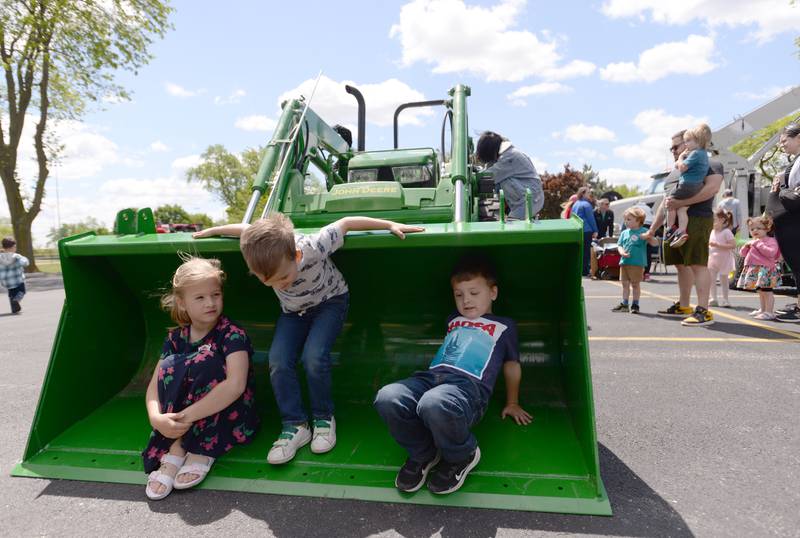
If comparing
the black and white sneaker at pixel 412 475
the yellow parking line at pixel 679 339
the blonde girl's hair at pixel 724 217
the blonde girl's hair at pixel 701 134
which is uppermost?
the blonde girl's hair at pixel 701 134

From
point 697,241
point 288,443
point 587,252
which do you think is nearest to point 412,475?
point 288,443

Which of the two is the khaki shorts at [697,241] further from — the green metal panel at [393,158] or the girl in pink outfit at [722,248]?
the green metal panel at [393,158]

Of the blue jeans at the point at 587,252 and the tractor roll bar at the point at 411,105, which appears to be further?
the blue jeans at the point at 587,252

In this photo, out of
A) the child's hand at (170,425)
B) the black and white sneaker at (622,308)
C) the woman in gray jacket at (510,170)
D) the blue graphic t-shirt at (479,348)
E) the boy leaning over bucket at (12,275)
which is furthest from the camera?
the boy leaning over bucket at (12,275)

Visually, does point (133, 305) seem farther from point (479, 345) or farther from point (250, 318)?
point (479, 345)

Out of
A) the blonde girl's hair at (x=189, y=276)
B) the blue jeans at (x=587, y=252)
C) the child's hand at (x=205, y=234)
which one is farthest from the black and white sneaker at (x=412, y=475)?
the blue jeans at (x=587, y=252)

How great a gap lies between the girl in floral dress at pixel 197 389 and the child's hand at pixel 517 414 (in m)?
1.33

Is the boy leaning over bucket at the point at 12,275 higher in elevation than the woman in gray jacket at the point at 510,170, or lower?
lower

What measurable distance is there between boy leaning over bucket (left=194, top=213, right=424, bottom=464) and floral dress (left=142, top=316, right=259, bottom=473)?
20cm

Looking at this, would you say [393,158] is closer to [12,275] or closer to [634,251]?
[634,251]

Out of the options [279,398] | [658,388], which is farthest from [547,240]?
[658,388]

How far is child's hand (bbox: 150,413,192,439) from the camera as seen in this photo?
7.42ft

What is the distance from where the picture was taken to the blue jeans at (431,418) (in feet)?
6.61

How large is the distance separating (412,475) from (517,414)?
742 mm
